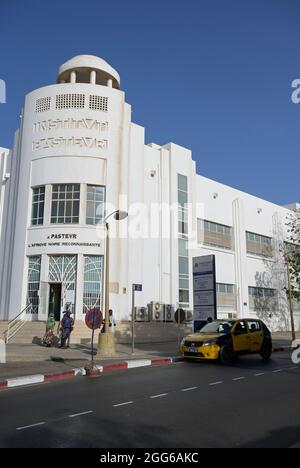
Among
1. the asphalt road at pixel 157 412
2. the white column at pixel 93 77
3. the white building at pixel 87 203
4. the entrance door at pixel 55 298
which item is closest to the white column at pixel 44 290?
the white building at pixel 87 203

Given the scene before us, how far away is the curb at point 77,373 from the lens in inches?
439

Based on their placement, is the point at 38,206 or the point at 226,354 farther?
the point at 38,206

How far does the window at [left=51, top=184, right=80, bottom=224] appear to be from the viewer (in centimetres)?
2761

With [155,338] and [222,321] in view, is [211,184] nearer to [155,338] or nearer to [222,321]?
[155,338]

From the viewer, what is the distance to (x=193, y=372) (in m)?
12.5

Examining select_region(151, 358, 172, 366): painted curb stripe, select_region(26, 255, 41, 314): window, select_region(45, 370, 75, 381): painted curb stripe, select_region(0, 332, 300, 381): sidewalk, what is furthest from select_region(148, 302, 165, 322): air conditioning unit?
select_region(45, 370, 75, 381): painted curb stripe

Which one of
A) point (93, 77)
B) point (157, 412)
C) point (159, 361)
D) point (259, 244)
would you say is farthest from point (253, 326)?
point (259, 244)

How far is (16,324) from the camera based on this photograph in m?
25.7

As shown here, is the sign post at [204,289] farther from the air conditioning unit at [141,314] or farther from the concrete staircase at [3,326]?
the concrete staircase at [3,326]

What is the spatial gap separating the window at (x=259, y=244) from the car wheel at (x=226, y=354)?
25.7m

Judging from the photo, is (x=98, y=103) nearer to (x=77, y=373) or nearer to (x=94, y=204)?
(x=94, y=204)

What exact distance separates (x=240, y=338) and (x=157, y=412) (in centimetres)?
875

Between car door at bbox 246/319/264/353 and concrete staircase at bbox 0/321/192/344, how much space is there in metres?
9.77
